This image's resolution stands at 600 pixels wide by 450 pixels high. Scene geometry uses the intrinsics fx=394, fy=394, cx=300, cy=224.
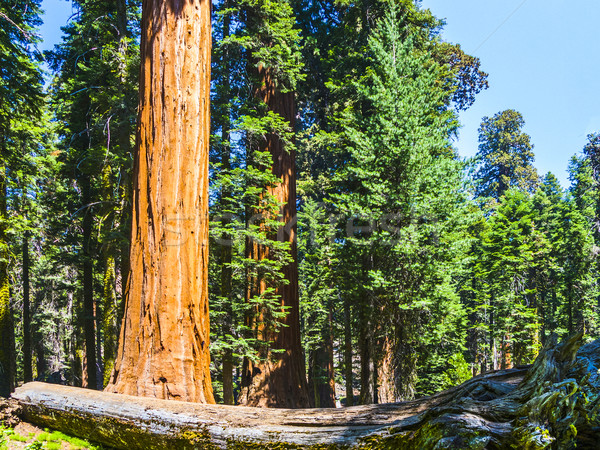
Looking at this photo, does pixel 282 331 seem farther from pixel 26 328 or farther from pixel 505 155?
pixel 505 155

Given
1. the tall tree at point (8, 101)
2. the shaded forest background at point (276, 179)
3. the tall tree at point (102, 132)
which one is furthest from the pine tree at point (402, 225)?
the tall tree at point (8, 101)

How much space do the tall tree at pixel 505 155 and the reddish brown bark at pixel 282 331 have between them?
3689 cm

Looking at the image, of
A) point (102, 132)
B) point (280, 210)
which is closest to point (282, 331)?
point (280, 210)

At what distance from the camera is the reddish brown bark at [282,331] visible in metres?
9.26

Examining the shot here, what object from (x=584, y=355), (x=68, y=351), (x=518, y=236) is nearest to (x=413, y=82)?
(x=584, y=355)

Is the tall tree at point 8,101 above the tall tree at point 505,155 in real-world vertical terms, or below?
below

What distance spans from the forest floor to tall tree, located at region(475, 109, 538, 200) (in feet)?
144

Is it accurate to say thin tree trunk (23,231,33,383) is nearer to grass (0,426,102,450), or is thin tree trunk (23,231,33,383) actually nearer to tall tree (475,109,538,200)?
grass (0,426,102,450)

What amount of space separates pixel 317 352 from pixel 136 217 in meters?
17.6

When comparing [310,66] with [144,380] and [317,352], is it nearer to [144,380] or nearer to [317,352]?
[317,352]

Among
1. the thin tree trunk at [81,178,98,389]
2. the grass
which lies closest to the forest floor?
the grass

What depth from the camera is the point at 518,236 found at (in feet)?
75.9

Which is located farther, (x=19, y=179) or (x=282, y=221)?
(x=19, y=179)

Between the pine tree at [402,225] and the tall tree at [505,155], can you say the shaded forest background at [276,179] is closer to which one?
the pine tree at [402,225]
